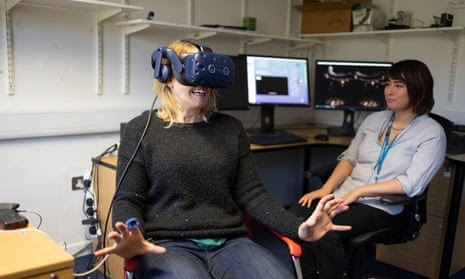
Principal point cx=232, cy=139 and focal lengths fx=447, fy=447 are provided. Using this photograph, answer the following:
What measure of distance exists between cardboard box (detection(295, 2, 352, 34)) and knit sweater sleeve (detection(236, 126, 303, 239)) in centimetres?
Answer: 201

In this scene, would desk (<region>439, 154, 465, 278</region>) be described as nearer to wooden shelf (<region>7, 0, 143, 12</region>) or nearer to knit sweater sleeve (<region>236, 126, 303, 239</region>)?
knit sweater sleeve (<region>236, 126, 303, 239</region>)

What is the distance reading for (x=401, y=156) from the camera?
79.8 inches

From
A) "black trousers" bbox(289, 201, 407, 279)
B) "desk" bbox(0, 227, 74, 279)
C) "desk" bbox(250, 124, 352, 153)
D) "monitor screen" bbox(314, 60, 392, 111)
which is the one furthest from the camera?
"monitor screen" bbox(314, 60, 392, 111)

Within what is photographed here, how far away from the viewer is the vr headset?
1.38m

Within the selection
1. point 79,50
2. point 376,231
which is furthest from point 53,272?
point 79,50

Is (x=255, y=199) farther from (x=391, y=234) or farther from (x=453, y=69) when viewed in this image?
(x=453, y=69)

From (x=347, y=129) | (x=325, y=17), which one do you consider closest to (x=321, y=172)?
(x=347, y=129)

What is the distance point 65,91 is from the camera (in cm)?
237

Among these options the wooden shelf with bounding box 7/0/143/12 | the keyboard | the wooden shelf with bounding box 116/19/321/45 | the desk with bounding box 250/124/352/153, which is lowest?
the desk with bounding box 250/124/352/153

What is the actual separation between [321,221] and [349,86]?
1857 mm

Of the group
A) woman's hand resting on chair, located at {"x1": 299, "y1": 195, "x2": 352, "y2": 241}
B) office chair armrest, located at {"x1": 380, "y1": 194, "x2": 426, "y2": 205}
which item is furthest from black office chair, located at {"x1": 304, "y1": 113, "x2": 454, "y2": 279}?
woman's hand resting on chair, located at {"x1": 299, "y1": 195, "x2": 352, "y2": 241}

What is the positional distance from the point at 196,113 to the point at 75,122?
1.04 metres

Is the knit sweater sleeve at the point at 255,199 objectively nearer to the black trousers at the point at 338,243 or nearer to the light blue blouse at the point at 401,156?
the black trousers at the point at 338,243

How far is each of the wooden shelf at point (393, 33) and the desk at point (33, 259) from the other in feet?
8.42
